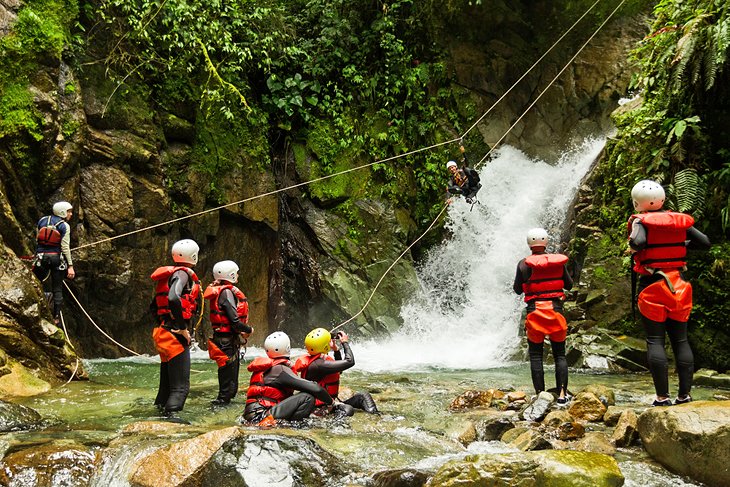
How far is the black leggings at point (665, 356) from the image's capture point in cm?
518

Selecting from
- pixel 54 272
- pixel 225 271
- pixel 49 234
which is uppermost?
pixel 49 234

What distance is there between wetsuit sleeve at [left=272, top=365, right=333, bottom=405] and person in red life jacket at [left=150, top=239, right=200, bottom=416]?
1.10 metres

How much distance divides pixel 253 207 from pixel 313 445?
8.76 meters

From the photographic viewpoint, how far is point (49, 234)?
8.29m

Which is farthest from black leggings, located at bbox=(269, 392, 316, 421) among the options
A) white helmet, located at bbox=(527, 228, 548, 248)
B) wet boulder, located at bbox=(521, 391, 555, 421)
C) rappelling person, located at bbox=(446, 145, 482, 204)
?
rappelling person, located at bbox=(446, 145, 482, 204)

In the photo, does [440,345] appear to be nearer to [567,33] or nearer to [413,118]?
[413,118]

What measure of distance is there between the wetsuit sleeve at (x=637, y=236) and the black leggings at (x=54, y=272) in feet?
25.3

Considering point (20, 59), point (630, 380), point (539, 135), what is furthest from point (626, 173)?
point (20, 59)

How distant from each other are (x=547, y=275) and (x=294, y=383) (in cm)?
290

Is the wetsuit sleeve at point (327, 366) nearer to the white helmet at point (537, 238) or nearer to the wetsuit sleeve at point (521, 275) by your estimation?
the wetsuit sleeve at point (521, 275)

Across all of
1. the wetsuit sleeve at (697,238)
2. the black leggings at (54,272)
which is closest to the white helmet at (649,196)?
the wetsuit sleeve at (697,238)

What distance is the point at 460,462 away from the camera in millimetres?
3820

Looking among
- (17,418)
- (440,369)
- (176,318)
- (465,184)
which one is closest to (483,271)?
(465,184)

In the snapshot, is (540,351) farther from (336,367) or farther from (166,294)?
(166,294)
